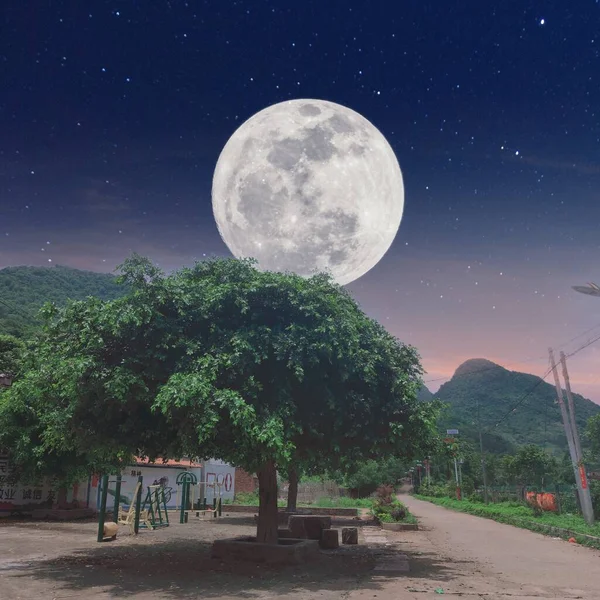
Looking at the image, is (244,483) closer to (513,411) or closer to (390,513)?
(390,513)

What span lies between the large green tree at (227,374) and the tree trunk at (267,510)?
0.07 meters

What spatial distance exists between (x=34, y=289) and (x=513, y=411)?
84403 mm

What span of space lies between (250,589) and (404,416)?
553cm

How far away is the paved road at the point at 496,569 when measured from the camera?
11.3 m

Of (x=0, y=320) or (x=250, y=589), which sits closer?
(x=250, y=589)

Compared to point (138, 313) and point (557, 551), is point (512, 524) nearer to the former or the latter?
point (557, 551)

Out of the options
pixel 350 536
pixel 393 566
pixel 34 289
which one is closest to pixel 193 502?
pixel 350 536

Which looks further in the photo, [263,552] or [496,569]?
[496,569]

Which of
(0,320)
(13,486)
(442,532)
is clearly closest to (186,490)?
(13,486)

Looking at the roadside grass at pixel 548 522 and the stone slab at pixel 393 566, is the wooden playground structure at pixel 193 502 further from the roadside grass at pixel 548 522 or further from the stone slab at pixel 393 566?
the roadside grass at pixel 548 522

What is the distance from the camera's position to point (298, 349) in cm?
1254

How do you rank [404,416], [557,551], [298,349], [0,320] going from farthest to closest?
[0,320] → [557,551] → [404,416] → [298,349]

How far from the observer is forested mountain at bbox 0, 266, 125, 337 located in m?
49.8

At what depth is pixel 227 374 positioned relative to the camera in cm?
1250
